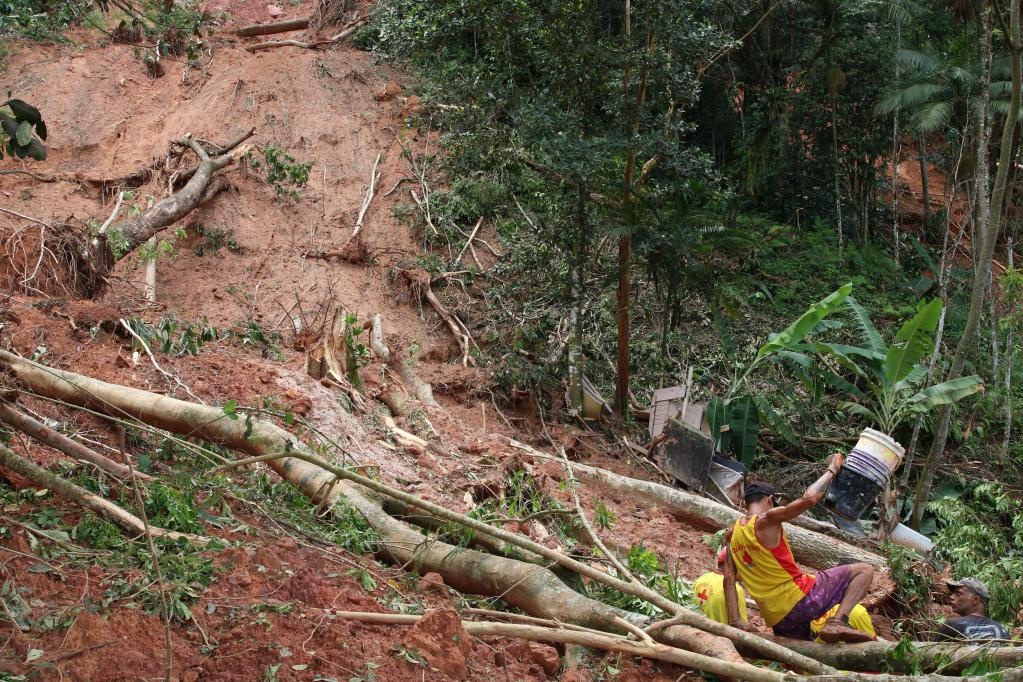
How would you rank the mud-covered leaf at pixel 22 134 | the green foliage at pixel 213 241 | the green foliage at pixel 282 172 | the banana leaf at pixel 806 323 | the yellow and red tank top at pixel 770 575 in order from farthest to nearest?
1. the green foliage at pixel 282 172
2. the green foliage at pixel 213 241
3. the banana leaf at pixel 806 323
4. the yellow and red tank top at pixel 770 575
5. the mud-covered leaf at pixel 22 134

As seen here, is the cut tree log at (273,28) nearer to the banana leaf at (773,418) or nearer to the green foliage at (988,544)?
the banana leaf at (773,418)

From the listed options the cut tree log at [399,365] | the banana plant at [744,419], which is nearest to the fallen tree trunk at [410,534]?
the cut tree log at [399,365]

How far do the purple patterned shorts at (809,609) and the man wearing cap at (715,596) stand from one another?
23 centimetres

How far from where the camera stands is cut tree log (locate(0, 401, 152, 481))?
4.47m

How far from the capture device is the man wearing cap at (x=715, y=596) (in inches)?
205

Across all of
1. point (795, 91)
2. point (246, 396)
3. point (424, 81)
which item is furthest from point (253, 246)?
point (795, 91)

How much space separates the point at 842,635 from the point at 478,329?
26.1 ft

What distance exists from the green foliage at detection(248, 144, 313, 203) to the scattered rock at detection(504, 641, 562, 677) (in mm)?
10102

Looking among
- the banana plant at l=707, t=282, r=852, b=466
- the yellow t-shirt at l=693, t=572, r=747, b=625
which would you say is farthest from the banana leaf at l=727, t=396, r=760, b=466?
the yellow t-shirt at l=693, t=572, r=747, b=625

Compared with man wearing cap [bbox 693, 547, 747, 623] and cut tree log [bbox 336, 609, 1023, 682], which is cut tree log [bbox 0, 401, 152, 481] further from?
man wearing cap [bbox 693, 547, 747, 623]

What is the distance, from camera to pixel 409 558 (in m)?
5.11

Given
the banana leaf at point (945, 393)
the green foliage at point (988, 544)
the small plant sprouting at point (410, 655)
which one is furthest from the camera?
the banana leaf at point (945, 393)

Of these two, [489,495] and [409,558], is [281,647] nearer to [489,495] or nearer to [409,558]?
[409,558]

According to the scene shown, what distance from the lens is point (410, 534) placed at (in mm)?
5262
